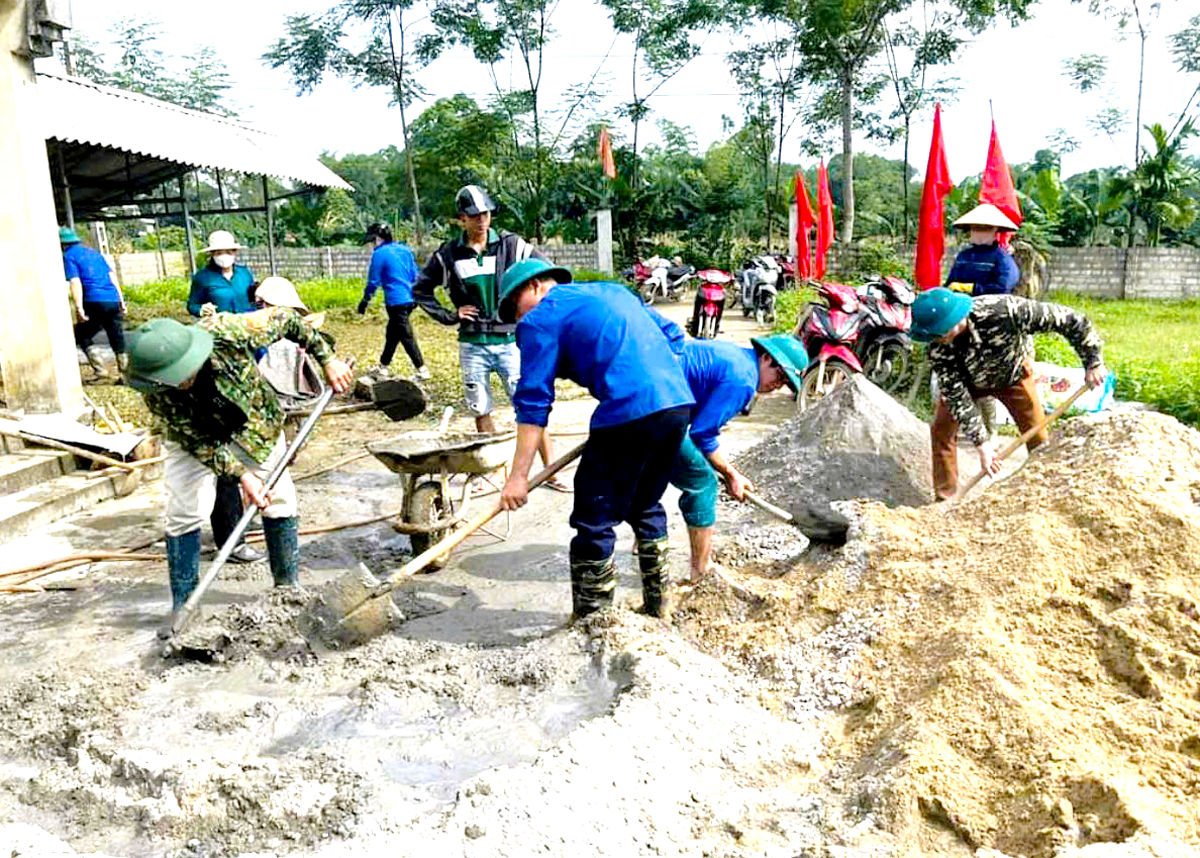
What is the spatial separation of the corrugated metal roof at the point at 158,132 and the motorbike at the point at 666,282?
6.74 meters

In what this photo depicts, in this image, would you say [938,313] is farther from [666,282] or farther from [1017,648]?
[666,282]

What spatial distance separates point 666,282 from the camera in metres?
20.0

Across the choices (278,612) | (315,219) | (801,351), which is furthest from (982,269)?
(315,219)

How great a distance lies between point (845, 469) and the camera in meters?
5.35

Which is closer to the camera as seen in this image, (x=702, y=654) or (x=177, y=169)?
(x=702, y=654)

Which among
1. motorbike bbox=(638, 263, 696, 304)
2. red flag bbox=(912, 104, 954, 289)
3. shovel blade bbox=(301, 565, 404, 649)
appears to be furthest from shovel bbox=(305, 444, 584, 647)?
motorbike bbox=(638, 263, 696, 304)

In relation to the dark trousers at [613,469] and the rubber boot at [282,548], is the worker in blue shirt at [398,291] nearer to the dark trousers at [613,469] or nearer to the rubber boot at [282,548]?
the rubber boot at [282,548]

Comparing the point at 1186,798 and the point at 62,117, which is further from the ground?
the point at 62,117

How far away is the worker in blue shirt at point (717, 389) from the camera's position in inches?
156

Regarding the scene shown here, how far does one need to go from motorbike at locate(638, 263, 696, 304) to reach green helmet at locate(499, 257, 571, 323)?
618 inches

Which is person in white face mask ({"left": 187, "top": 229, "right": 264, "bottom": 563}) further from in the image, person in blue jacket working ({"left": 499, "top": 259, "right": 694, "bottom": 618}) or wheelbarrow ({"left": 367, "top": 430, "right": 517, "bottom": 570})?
person in blue jacket working ({"left": 499, "top": 259, "right": 694, "bottom": 618})

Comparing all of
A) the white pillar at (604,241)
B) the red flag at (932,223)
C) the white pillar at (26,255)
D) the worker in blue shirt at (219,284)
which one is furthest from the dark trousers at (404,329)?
the white pillar at (604,241)

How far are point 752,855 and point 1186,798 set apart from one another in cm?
109

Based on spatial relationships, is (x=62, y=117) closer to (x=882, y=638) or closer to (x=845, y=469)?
(x=845, y=469)
